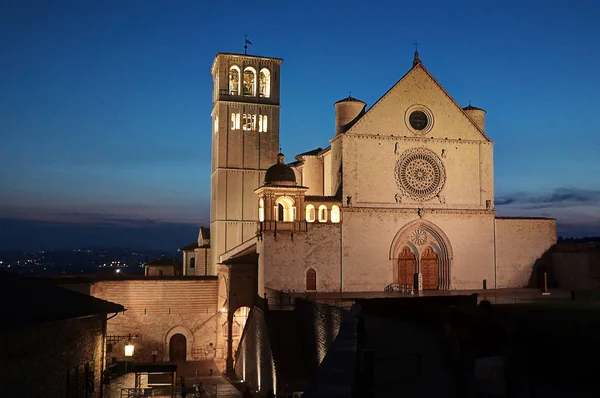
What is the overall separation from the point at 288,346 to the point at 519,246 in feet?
59.7

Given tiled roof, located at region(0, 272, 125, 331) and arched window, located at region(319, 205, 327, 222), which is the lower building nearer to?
tiled roof, located at region(0, 272, 125, 331)

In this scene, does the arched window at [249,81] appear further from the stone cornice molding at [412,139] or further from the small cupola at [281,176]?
the stone cornice molding at [412,139]

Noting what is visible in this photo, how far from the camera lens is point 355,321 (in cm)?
1587

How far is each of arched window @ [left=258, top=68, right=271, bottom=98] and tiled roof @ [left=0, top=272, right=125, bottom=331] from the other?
30.3 m

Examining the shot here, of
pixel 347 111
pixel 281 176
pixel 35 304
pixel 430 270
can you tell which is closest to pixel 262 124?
pixel 347 111

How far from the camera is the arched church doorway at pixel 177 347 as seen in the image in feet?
125

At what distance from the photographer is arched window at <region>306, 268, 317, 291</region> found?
115 feet

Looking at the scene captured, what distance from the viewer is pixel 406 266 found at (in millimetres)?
37688

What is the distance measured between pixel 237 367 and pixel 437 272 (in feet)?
45.4

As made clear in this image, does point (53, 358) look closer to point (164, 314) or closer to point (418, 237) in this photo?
point (164, 314)

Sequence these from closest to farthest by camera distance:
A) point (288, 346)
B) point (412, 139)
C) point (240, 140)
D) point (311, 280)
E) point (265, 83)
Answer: point (288, 346)
point (311, 280)
point (412, 139)
point (240, 140)
point (265, 83)

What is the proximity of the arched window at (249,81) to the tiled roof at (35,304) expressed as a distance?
3002 cm

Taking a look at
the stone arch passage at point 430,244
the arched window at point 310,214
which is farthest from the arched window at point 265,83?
the stone arch passage at point 430,244

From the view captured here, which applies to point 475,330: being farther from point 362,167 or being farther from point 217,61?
point 217,61
